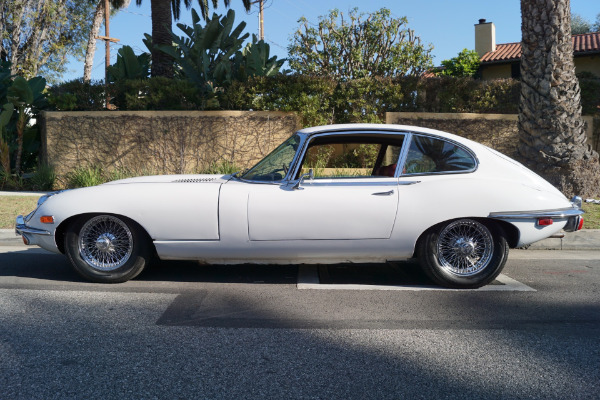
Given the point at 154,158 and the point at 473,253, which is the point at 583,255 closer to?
the point at 473,253

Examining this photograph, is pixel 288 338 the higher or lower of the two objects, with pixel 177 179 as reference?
lower

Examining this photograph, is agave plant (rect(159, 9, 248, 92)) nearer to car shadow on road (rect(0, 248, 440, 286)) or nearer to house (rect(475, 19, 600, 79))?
car shadow on road (rect(0, 248, 440, 286))

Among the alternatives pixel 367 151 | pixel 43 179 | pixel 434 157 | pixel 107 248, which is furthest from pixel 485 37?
pixel 107 248

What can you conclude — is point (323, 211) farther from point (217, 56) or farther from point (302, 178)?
point (217, 56)

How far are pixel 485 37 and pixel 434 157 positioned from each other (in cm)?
2898

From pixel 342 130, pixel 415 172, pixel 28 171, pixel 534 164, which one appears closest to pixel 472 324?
pixel 415 172

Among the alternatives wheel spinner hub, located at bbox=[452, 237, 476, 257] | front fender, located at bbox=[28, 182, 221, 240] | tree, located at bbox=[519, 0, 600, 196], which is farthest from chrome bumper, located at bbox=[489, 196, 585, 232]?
tree, located at bbox=[519, 0, 600, 196]

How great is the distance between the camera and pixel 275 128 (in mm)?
13219

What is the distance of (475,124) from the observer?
43.4 ft

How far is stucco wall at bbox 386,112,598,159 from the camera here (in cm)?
1310

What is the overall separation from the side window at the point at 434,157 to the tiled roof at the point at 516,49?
22.9 meters

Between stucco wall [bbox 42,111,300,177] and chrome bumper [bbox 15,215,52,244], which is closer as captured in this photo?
chrome bumper [bbox 15,215,52,244]

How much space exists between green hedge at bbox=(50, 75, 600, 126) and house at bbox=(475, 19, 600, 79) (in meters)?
12.8

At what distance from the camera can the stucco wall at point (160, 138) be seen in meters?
13.2
